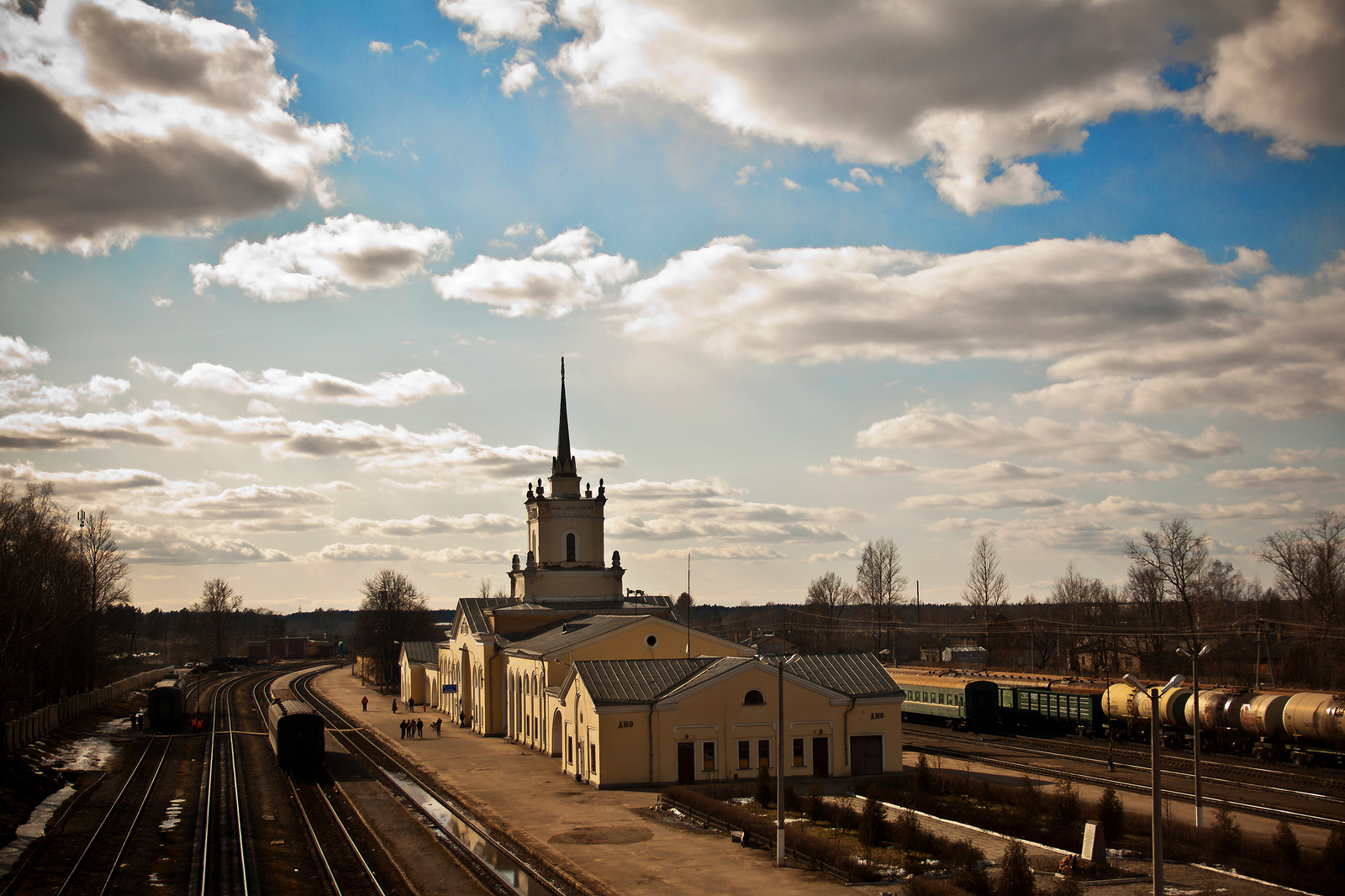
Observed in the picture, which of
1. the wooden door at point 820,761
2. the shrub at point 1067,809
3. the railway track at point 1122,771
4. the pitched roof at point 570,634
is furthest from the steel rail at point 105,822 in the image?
the railway track at point 1122,771

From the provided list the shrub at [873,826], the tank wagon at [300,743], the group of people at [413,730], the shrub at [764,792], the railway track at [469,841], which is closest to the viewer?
the railway track at [469,841]

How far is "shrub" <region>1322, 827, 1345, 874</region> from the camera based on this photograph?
22.8 m

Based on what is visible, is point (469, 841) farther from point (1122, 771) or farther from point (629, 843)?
point (1122, 771)

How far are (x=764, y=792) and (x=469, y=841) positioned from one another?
1090 centimetres

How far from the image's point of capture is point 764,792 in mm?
35438

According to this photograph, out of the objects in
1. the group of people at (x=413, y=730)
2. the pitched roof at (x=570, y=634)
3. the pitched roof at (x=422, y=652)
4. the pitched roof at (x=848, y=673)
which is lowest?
the group of people at (x=413, y=730)

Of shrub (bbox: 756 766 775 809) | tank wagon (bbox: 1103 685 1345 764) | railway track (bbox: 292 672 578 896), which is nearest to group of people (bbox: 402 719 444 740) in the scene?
railway track (bbox: 292 672 578 896)

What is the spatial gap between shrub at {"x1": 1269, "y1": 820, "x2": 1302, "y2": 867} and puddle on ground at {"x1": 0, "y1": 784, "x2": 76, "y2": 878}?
33.0m

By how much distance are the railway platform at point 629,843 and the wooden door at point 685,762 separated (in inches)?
70.8

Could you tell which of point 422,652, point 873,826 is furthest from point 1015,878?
point 422,652

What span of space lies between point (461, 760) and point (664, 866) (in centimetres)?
2470

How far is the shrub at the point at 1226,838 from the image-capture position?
25359mm

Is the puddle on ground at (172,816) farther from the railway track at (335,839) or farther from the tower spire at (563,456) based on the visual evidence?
the tower spire at (563,456)

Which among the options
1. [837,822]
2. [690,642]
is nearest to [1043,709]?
[690,642]
